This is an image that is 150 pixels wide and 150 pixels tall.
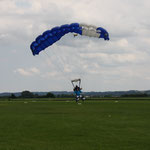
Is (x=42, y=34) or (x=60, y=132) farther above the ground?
(x=42, y=34)

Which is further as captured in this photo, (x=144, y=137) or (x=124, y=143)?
(x=144, y=137)

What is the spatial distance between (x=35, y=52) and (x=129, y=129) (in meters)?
19.3

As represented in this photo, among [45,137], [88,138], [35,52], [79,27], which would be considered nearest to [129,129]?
[88,138]

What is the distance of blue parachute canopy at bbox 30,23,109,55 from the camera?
32250mm

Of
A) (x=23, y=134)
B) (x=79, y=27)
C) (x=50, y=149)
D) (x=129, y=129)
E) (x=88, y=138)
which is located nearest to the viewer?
(x=50, y=149)

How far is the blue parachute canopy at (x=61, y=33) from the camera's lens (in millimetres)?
32250

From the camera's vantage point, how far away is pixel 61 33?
3297 centimetres

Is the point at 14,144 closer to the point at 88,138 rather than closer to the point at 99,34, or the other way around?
the point at 88,138

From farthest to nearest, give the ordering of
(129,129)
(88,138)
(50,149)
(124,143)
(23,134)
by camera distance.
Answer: (129,129)
(23,134)
(88,138)
(124,143)
(50,149)

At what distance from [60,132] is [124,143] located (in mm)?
4258

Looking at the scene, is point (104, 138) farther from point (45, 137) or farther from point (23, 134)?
point (23, 134)

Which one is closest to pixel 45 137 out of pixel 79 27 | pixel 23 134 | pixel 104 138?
pixel 23 134

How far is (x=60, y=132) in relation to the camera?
54.8 feet

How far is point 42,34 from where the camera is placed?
33188mm
